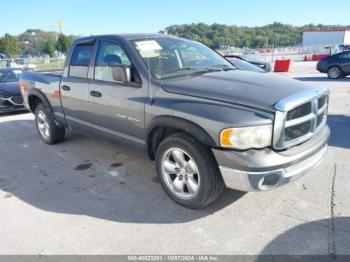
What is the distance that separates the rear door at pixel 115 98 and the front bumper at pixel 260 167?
1210 millimetres

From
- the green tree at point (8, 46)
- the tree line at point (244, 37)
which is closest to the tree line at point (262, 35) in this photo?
the tree line at point (244, 37)

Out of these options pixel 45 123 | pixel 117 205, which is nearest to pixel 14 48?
pixel 45 123

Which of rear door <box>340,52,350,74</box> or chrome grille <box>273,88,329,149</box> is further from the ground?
rear door <box>340,52,350,74</box>

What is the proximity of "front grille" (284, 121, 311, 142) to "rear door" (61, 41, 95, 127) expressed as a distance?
2.75 metres

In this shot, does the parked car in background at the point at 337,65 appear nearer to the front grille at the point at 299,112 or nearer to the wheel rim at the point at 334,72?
the wheel rim at the point at 334,72

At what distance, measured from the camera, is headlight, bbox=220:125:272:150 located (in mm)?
2756

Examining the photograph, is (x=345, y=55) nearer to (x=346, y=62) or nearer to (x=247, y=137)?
(x=346, y=62)

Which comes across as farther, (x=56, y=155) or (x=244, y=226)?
(x=56, y=155)

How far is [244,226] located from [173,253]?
77 centimetres

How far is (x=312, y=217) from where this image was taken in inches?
123

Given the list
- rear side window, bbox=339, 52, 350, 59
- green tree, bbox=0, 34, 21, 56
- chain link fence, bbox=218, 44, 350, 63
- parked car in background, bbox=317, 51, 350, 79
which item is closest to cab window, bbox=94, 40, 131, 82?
parked car in background, bbox=317, 51, 350, 79

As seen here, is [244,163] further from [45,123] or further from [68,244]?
[45,123]

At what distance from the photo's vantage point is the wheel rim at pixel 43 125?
5818 mm

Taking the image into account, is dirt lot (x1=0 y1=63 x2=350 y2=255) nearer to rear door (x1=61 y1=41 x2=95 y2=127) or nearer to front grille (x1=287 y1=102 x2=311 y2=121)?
rear door (x1=61 y1=41 x2=95 y2=127)
